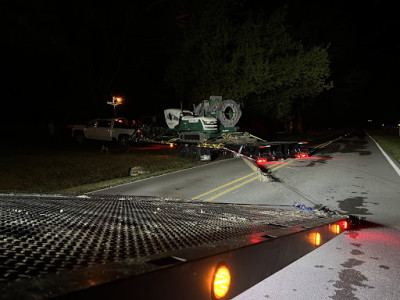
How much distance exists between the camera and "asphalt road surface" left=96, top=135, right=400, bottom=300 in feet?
11.7

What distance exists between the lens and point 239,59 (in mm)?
23406

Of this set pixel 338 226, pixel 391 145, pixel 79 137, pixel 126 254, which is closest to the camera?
pixel 126 254

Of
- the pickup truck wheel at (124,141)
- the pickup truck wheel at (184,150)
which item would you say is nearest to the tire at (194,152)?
the pickup truck wheel at (184,150)

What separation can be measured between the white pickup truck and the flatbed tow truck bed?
65.0 feet

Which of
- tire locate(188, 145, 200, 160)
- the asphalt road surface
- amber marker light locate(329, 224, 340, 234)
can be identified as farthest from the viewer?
tire locate(188, 145, 200, 160)

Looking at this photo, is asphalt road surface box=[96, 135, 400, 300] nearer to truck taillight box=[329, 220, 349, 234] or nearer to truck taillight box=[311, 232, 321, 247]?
truck taillight box=[329, 220, 349, 234]

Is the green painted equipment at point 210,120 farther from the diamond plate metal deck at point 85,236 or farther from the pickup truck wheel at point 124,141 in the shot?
the diamond plate metal deck at point 85,236

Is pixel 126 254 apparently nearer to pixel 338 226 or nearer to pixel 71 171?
→ pixel 338 226

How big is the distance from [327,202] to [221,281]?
6.73m

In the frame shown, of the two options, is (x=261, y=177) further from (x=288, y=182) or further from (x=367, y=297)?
(x=367, y=297)

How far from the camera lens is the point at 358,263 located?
4.17 meters

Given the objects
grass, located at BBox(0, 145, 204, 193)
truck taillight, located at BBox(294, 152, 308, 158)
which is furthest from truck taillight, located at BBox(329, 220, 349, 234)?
truck taillight, located at BBox(294, 152, 308, 158)

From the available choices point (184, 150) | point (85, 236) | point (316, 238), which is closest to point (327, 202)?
point (316, 238)

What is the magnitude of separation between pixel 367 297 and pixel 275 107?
25.3m
